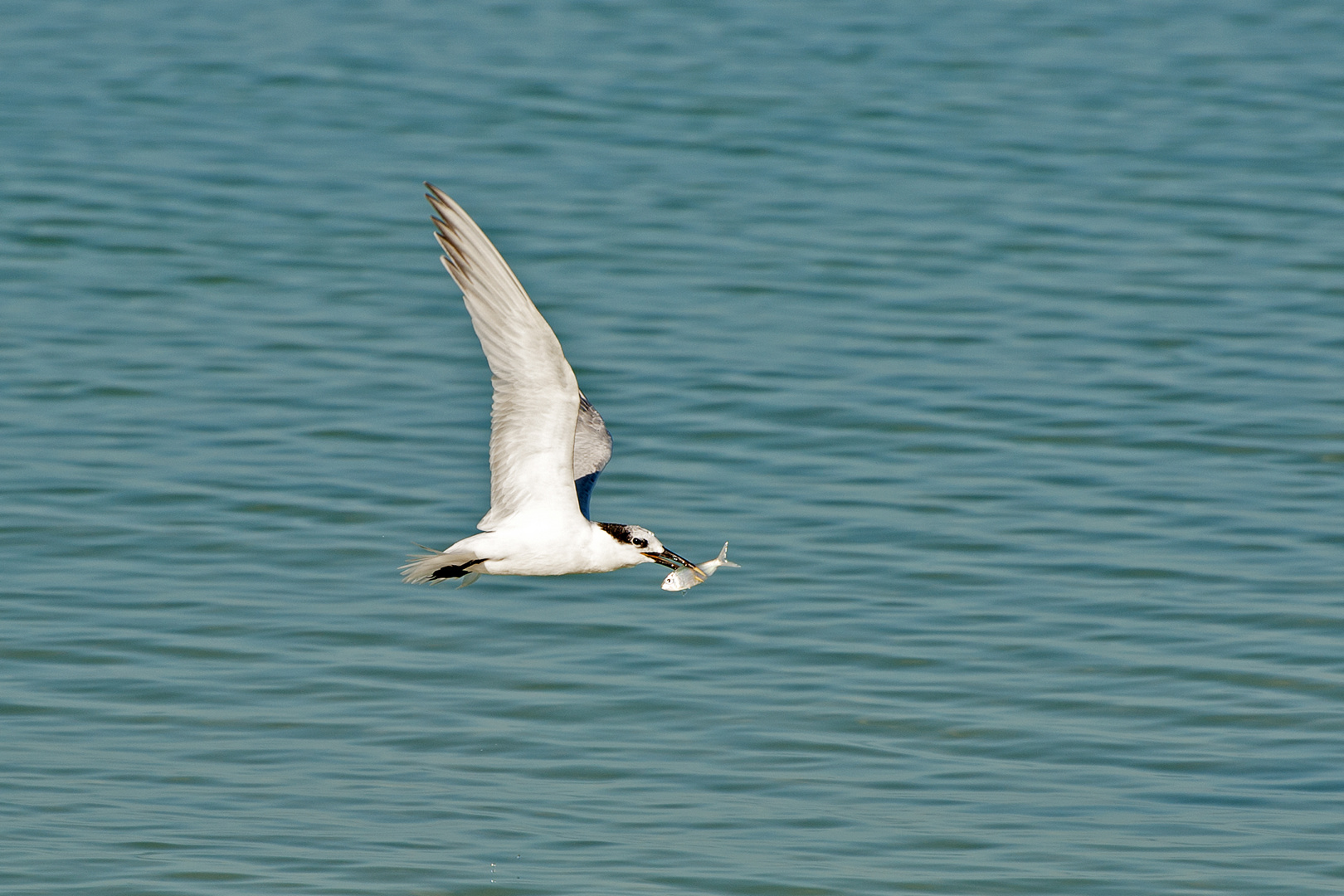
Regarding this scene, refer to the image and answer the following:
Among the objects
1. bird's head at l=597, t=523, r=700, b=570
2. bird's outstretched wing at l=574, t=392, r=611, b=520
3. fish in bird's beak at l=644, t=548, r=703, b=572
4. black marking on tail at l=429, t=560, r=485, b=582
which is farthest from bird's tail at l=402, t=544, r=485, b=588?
bird's outstretched wing at l=574, t=392, r=611, b=520

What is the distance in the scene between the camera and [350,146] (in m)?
24.2

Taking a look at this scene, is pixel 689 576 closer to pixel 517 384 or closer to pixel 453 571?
pixel 453 571

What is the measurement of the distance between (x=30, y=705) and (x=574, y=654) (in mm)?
3052

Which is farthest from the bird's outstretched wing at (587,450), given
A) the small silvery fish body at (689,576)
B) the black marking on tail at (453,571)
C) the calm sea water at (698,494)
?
the calm sea water at (698,494)

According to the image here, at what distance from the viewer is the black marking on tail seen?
8.88 meters

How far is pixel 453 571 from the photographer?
8.97m

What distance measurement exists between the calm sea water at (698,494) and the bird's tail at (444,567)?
1772 millimetres

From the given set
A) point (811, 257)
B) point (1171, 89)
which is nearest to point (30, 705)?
point (811, 257)

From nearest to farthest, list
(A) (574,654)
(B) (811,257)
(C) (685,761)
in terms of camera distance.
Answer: (C) (685,761)
(A) (574,654)
(B) (811,257)

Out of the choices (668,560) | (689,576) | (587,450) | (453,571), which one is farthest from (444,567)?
(587,450)

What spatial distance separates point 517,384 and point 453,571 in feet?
2.88

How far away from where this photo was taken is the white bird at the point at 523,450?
8578mm

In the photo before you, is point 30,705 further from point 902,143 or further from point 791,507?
point 902,143

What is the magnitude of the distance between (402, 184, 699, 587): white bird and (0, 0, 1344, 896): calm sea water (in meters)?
1.95
